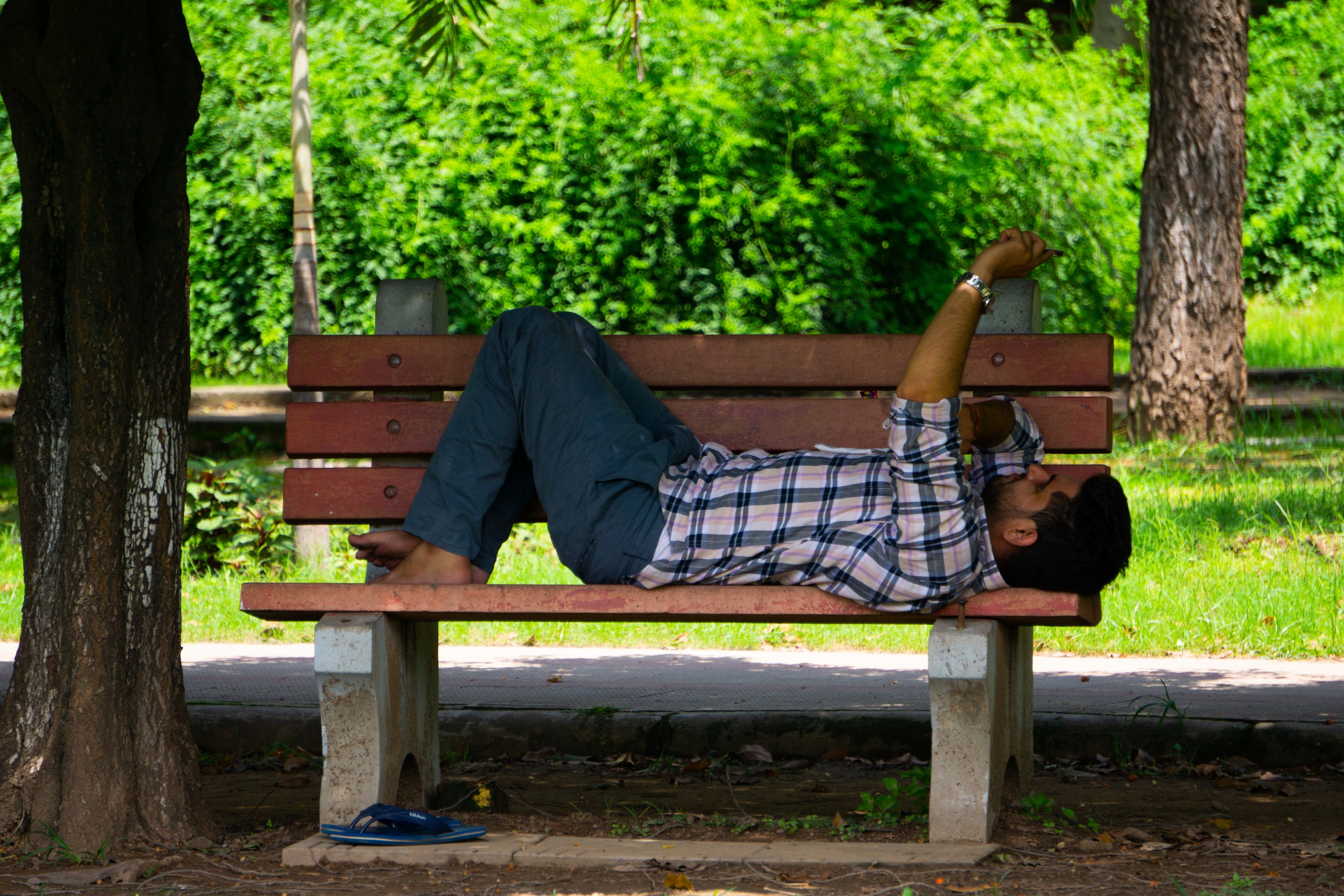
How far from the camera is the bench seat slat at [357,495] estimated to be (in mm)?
3697

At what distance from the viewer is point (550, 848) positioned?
Result: 2945 mm

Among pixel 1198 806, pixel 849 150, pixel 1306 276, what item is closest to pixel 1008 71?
pixel 849 150

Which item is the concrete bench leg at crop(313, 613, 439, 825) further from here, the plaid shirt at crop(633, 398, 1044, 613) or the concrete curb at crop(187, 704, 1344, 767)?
the concrete curb at crop(187, 704, 1344, 767)

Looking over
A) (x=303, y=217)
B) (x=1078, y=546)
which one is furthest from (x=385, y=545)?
(x=303, y=217)

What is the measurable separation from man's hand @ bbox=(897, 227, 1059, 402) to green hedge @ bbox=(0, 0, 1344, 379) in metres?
6.45

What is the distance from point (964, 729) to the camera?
9.86 feet

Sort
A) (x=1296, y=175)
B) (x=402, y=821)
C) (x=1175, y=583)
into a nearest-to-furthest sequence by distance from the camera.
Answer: (x=402, y=821) < (x=1175, y=583) < (x=1296, y=175)

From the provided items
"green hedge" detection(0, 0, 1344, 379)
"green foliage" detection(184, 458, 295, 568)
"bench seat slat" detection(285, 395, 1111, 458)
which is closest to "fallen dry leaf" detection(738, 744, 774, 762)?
"bench seat slat" detection(285, 395, 1111, 458)

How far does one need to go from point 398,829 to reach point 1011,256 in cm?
184

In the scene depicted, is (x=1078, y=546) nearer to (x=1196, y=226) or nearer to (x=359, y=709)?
(x=359, y=709)

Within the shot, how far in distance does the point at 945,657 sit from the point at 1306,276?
35.2ft

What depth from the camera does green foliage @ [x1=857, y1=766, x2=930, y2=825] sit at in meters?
3.27

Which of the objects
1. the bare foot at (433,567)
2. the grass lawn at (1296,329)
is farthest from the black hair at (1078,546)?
the grass lawn at (1296,329)

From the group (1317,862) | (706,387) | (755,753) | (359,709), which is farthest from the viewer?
(755,753)
